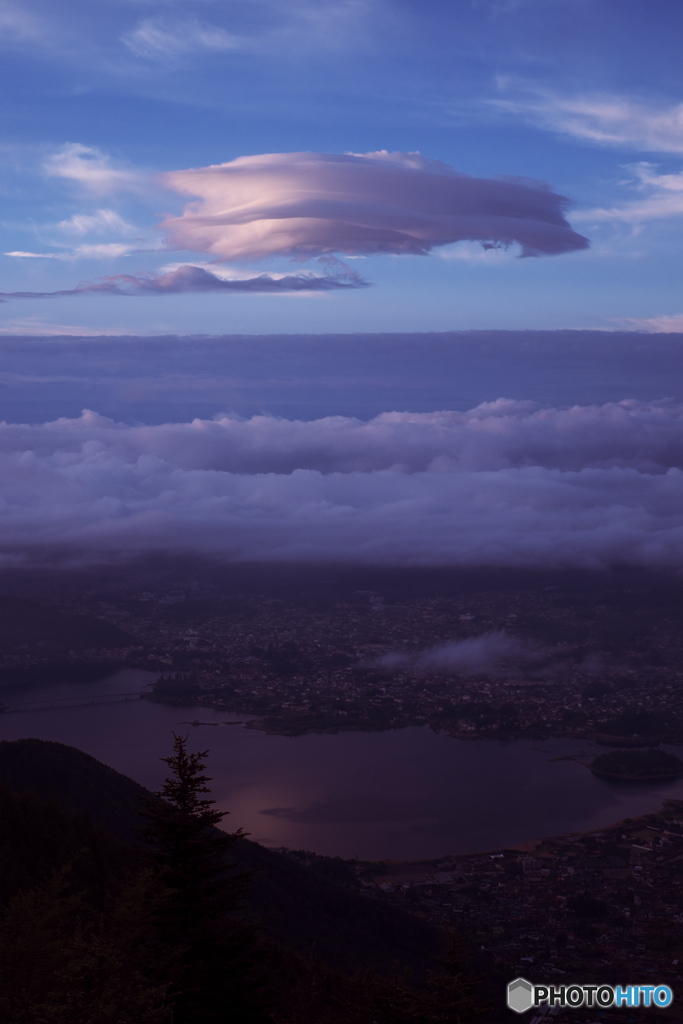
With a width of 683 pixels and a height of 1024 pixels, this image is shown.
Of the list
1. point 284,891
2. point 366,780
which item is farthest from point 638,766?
point 284,891

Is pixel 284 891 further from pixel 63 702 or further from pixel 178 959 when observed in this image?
pixel 63 702

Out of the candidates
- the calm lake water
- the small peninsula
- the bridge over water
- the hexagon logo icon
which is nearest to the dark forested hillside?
the calm lake water

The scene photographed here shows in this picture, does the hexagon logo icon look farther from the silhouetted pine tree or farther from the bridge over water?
the bridge over water

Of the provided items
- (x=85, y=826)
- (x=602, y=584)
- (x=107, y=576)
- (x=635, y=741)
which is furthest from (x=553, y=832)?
(x=107, y=576)

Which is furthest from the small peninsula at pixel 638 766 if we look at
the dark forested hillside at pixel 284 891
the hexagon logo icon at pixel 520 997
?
the hexagon logo icon at pixel 520 997

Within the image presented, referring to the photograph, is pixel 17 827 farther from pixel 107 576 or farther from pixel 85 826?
pixel 107 576

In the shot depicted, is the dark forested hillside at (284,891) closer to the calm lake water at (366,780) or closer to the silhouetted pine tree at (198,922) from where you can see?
the calm lake water at (366,780)
